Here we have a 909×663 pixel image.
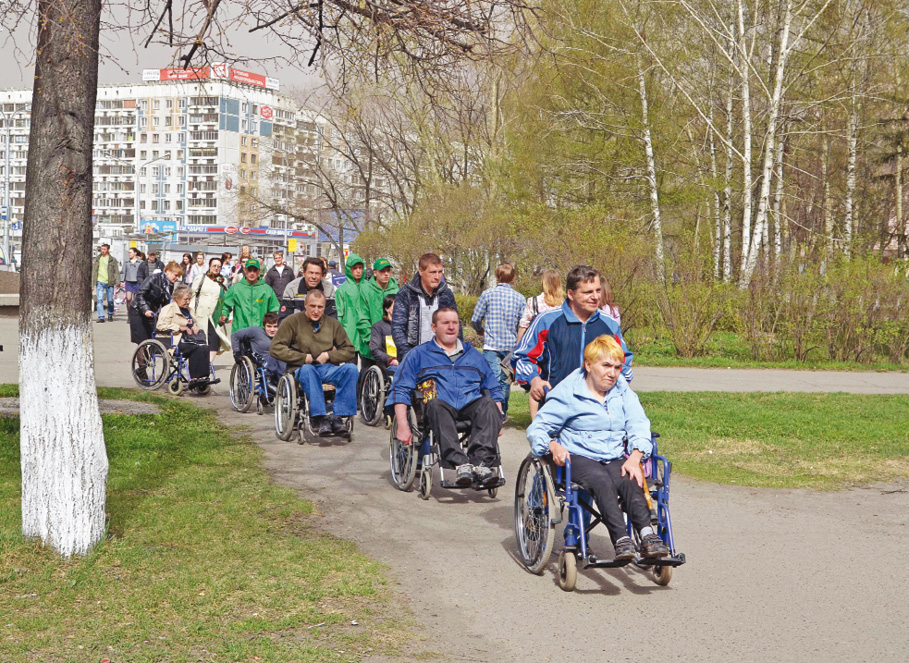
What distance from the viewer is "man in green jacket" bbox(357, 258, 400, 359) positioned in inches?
500

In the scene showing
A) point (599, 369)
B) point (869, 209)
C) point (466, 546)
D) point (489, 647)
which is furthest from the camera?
point (869, 209)

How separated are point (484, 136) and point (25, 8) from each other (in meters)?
30.9

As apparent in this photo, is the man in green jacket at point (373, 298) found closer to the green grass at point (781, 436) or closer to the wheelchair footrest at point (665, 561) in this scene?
the green grass at point (781, 436)

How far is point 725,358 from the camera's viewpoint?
19.6m

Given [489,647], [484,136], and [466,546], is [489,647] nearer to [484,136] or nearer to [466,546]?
[466,546]

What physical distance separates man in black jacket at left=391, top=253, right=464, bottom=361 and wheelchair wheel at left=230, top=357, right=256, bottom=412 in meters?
2.96

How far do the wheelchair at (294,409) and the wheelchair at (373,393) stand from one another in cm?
117

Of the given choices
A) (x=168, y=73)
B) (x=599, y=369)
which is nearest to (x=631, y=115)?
(x=168, y=73)

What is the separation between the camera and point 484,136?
3666 cm

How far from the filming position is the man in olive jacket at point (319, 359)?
33.8 feet

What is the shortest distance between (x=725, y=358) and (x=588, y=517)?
1417 cm

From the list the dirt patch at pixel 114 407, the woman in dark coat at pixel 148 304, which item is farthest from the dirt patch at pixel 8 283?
the dirt patch at pixel 114 407

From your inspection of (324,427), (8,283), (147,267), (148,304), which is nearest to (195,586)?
(324,427)

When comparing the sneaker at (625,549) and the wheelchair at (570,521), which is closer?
the sneaker at (625,549)
